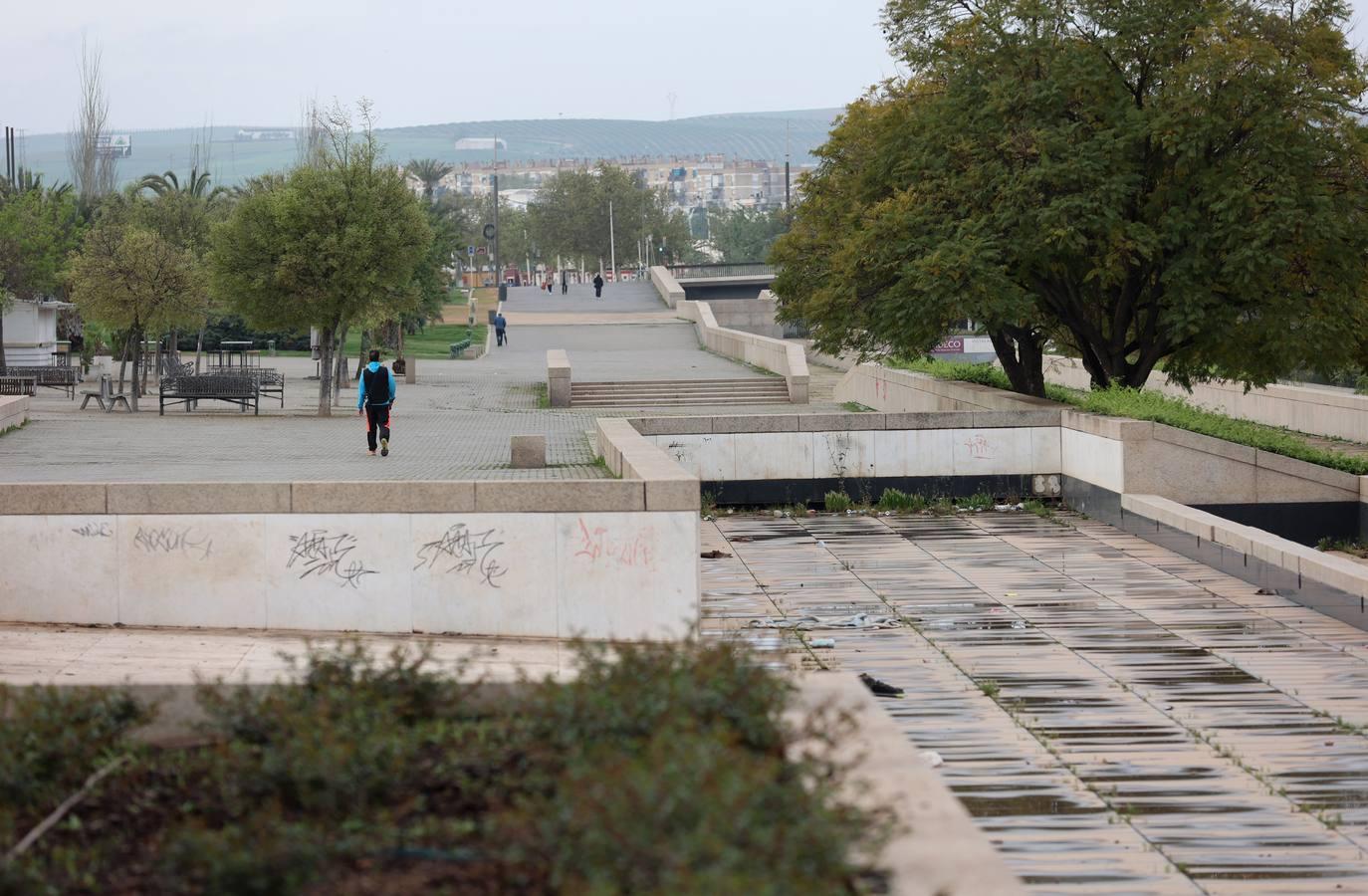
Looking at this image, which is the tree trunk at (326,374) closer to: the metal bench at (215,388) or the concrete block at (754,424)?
the metal bench at (215,388)

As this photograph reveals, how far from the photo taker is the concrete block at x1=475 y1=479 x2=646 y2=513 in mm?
12711

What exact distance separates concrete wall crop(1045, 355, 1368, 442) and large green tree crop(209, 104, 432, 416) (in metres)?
14.0

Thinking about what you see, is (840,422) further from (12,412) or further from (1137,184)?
(12,412)

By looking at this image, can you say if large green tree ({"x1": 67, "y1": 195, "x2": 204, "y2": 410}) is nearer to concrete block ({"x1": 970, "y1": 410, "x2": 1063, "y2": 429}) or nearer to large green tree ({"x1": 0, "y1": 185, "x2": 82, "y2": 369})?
large green tree ({"x1": 0, "y1": 185, "x2": 82, "y2": 369})

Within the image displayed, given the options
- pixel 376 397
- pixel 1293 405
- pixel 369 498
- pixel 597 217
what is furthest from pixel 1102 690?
pixel 597 217

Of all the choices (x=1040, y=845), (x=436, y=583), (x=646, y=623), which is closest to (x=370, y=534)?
(x=436, y=583)

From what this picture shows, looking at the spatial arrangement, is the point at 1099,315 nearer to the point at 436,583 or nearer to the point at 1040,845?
the point at 436,583

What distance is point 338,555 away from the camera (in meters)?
12.7

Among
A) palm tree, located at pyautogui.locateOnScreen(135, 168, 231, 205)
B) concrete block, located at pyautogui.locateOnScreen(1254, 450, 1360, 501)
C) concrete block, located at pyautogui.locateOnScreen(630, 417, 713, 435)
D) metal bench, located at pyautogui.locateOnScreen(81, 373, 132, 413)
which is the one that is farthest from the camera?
palm tree, located at pyautogui.locateOnScreen(135, 168, 231, 205)

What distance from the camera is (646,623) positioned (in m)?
12.9

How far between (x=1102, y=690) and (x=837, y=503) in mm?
9514

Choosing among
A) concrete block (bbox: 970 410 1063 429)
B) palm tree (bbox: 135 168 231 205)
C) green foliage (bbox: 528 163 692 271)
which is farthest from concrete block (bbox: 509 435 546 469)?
green foliage (bbox: 528 163 692 271)

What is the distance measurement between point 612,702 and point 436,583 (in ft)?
23.4

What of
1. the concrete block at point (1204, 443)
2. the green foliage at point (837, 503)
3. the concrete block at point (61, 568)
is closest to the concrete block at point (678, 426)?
the green foliage at point (837, 503)
